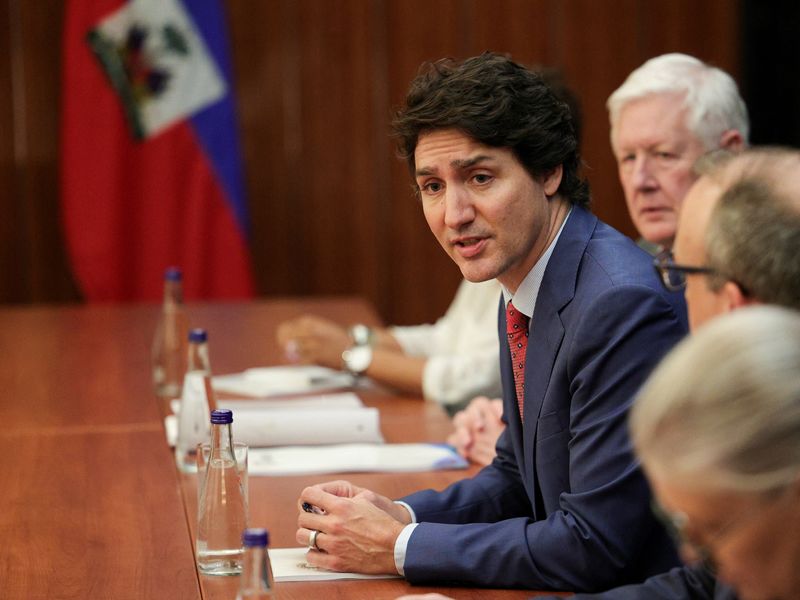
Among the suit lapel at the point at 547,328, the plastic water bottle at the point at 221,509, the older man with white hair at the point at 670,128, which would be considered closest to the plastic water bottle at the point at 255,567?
the plastic water bottle at the point at 221,509

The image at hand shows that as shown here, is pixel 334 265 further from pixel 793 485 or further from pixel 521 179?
pixel 793 485

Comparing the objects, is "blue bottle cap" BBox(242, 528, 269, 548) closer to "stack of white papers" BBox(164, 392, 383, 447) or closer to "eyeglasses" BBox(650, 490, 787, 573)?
"eyeglasses" BBox(650, 490, 787, 573)

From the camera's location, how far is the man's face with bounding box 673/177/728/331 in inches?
54.5

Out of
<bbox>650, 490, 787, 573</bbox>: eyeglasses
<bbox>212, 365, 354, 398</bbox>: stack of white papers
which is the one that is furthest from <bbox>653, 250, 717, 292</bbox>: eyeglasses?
<bbox>212, 365, 354, 398</bbox>: stack of white papers

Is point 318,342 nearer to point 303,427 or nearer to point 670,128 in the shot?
point 303,427

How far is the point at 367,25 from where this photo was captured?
626cm

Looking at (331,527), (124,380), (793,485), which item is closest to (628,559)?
(331,527)

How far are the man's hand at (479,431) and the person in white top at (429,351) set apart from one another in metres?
0.52

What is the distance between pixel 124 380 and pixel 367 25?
128 inches

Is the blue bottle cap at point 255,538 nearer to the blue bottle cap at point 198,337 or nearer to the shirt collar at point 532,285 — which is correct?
the shirt collar at point 532,285

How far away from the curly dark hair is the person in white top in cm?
123

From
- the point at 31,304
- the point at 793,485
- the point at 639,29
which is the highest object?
the point at 639,29

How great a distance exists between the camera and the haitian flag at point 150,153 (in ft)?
18.8

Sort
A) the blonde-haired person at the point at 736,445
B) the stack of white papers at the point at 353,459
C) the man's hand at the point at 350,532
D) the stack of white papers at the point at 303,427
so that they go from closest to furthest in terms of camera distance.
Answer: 1. the blonde-haired person at the point at 736,445
2. the man's hand at the point at 350,532
3. the stack of white papers at the point at 353,459
4. the stack of white papers at the point at 303,427
